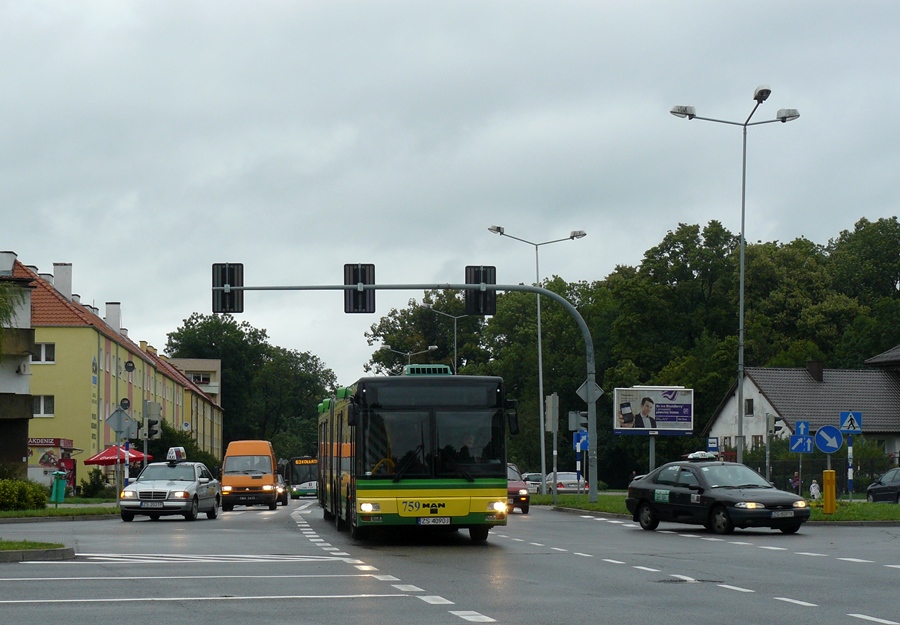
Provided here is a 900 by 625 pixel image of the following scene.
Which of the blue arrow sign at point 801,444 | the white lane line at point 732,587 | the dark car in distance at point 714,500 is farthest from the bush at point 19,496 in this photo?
the white lane line at point 732,587

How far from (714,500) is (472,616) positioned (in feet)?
50.3

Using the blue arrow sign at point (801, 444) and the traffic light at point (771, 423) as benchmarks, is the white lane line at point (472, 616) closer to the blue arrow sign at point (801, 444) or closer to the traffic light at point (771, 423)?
the blue arrow sign at point (801, 444)

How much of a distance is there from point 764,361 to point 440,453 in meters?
69.6

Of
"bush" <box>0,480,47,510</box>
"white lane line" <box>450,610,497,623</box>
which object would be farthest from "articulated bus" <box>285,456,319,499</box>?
"white lane line" <box>450,610,497,623</box>

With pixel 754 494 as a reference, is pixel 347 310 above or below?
above

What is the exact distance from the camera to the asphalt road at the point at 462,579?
1195 cm

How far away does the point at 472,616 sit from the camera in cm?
1160

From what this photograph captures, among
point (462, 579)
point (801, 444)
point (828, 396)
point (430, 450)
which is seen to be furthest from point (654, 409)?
point (462, 579)

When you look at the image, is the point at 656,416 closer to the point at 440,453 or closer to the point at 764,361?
the point at 440,453

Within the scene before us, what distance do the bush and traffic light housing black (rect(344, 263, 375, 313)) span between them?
10.8 m

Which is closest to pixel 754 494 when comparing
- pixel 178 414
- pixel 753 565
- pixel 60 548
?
pixel 753 565

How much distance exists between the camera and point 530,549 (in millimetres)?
21594

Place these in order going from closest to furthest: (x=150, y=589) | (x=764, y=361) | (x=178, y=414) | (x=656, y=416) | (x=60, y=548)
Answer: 1. (x=150, y=589)
2. (x=60, y=548)
3. (x=656, y=416)
4. (x=764, y=361)
5. (x=178, y=414)

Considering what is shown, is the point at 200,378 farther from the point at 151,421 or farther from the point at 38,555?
the point at 38,555
